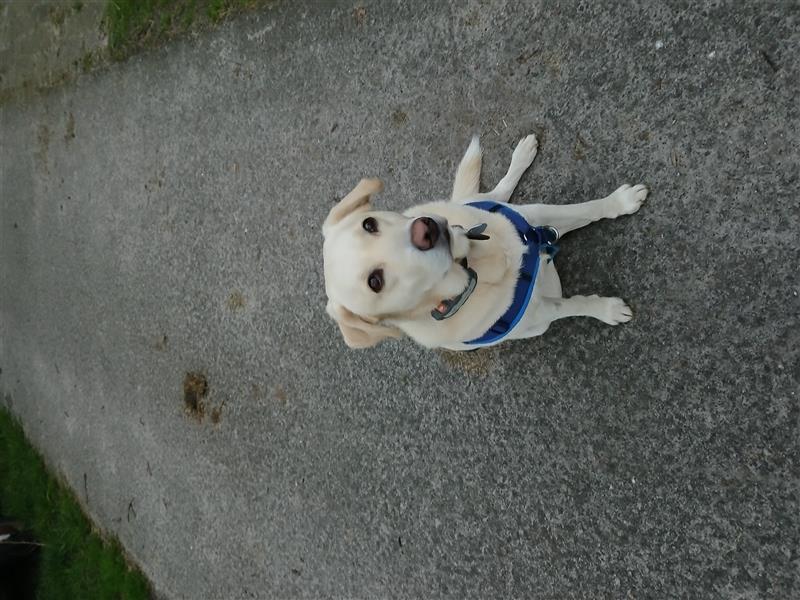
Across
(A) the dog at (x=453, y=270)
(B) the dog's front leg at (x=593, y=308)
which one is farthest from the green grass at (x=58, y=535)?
(B) the dog's front leg at (x=593, y=308)

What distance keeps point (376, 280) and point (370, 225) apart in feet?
0.71

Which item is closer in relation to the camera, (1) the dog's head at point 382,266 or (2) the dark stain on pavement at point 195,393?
(1) the dog's head at point 382,266

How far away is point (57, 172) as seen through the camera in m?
6.50

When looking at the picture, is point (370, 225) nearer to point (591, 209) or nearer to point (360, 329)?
point (360, 329)

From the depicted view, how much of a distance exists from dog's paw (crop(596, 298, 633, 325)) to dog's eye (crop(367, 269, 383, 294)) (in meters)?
0.96

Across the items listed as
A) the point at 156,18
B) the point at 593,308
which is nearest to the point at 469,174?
the point at 593,308

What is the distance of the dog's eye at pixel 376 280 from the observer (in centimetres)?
211

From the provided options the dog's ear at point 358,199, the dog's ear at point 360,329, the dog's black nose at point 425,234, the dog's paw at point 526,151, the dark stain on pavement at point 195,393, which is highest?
the dog's paw at point 526,151

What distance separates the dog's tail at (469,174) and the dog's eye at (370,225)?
2.71 feet

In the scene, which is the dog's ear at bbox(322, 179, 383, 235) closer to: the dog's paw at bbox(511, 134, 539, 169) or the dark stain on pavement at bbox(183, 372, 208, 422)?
the dog's paw at bbox(511, 134, 539, 169)

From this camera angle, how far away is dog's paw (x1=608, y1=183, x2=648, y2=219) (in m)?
2.47

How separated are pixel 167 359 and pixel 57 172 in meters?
3.05

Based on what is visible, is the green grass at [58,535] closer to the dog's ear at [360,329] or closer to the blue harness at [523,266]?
the dog's ear at [360,329]

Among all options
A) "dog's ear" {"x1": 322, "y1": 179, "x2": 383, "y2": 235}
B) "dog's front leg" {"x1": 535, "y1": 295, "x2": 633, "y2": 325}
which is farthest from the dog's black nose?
"dog's front leg" {"x1": 535, "y1": 295, "x2": 633, "y2": 325}
